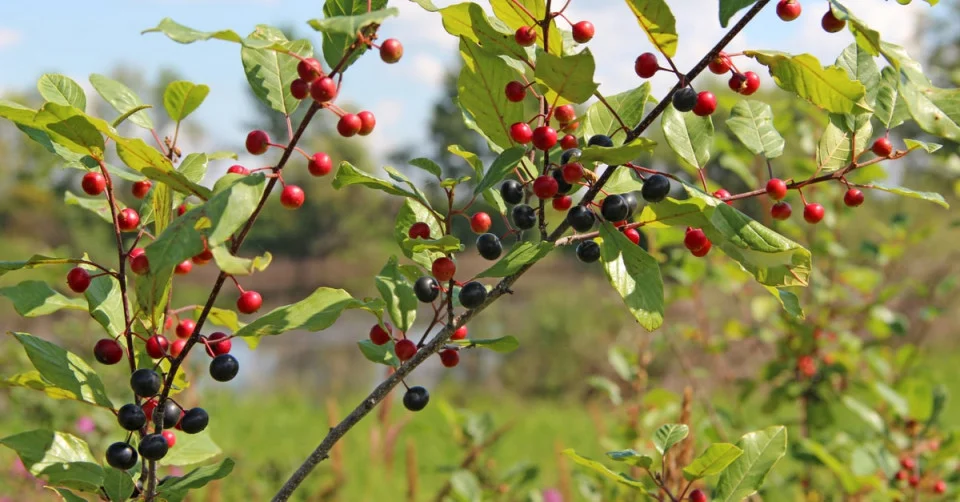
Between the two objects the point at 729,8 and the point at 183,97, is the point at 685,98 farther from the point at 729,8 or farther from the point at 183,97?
the point at 183,97

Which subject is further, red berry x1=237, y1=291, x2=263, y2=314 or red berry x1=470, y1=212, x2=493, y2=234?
red berry x1=470, y1=212, x2=493, y2=234

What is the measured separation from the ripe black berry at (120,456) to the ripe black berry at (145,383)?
0.26 feet

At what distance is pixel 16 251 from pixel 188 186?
23815mm

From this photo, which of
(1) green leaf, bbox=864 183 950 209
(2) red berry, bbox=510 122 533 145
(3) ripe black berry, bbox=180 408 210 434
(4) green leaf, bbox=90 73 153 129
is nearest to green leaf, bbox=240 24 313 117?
(4) green leaf, bbox=90 73 153 129

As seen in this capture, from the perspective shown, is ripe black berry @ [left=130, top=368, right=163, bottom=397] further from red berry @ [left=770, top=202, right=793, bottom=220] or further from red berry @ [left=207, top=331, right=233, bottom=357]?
red berry @ [left=770, top=202, right=793, bottom=220]

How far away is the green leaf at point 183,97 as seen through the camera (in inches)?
36.3

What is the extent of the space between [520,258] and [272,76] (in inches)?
13.1

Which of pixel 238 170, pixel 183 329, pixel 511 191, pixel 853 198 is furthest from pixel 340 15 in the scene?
pixel 853 198

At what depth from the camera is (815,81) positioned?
85 centimetres

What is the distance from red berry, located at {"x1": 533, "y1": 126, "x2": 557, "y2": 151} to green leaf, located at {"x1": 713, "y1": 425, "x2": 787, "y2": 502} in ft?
1.58

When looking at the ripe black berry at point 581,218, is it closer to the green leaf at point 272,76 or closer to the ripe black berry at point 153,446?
the green leaf at point 272,76

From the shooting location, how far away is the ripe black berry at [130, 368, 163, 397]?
2.85 feet

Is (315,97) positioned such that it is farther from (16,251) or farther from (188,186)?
(16,251)

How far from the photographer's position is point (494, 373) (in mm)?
10281
